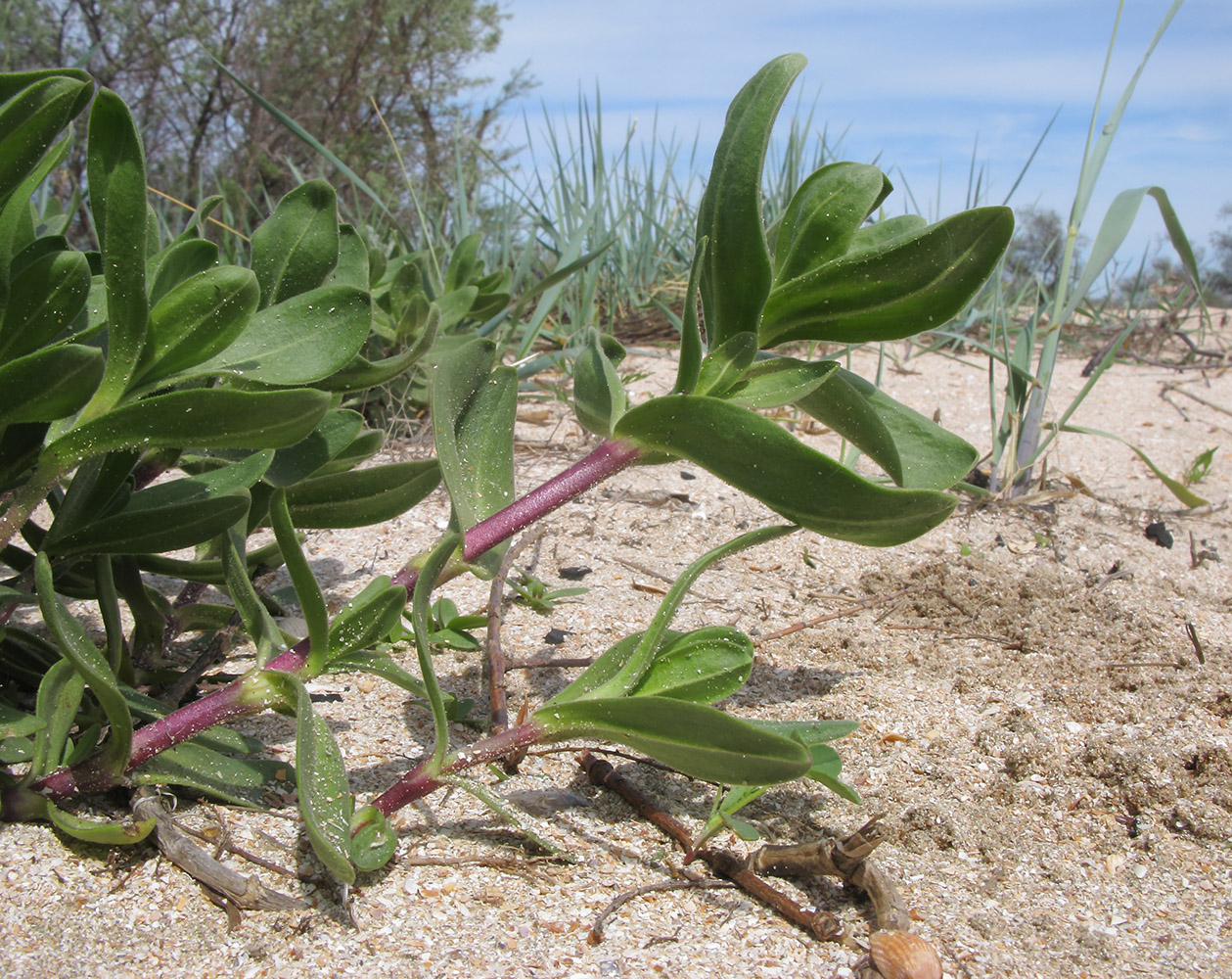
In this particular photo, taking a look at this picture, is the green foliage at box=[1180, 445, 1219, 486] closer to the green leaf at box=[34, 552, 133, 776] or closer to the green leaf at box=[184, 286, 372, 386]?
the green leaf at box=[184, 286, 372, 386]

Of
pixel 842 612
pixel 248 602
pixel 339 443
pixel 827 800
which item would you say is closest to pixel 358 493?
pixel 339 443

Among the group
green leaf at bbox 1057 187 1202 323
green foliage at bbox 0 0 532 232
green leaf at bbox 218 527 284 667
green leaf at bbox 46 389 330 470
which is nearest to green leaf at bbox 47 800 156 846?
green leaf at bbox 218 527 284 667

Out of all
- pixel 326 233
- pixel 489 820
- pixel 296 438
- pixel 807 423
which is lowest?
pixel 489 820

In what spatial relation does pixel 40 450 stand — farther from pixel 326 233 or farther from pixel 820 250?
pixel 820 250

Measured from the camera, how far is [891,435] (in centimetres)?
111

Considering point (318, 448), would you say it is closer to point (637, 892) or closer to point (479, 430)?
point (479, 430)

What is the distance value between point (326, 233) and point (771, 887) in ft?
2.83

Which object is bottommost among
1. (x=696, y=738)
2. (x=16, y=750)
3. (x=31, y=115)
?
(x=16, y=750)

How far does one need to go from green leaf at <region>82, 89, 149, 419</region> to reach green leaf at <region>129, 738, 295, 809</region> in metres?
0.46

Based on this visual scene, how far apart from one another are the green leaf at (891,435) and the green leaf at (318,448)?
522 mm

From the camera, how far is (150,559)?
1.21 metres

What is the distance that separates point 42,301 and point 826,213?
2.50ft

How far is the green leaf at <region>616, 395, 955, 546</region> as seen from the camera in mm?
859

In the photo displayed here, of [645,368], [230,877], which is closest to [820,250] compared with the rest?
[230,877]
